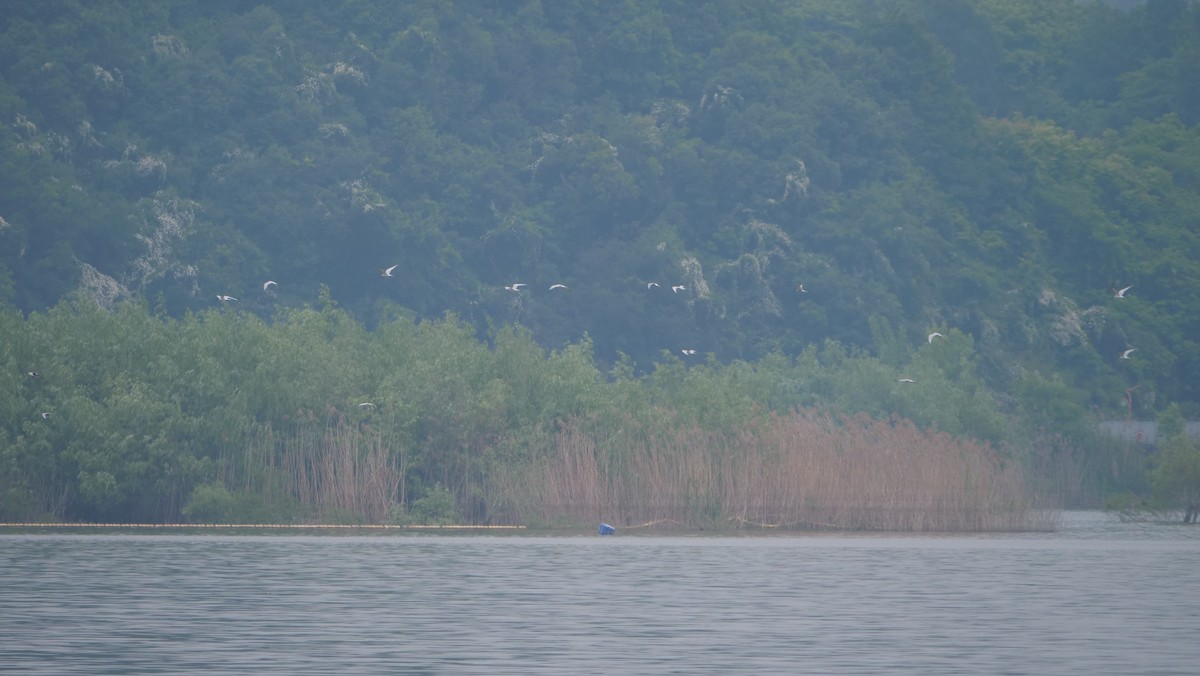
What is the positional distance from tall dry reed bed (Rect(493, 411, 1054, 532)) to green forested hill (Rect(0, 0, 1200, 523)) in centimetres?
1960

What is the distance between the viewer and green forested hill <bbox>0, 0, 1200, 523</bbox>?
5784cm

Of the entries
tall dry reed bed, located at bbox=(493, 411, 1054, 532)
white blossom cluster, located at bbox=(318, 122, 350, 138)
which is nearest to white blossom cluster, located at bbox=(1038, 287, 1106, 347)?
white blossom cluster, located at bbox=(318, 122, 350, 138)

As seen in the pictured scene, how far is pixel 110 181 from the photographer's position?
2277 inches

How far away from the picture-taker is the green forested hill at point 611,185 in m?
57.8

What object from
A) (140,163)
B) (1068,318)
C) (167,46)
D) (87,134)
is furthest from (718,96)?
(87,134)

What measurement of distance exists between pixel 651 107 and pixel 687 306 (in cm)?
893

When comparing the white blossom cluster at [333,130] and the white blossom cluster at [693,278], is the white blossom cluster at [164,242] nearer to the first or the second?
the white blossom cluster at [333,130]

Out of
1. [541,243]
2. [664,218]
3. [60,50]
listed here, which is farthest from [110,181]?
[664,218]

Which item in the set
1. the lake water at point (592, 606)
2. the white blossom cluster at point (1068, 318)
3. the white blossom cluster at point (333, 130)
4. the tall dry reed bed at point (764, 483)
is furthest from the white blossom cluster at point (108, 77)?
the white blossom cluster at point (1068, 318)

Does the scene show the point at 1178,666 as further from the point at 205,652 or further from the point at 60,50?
the point at 60,50

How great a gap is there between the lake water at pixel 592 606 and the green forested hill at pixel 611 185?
972 inches

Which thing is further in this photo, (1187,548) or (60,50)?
(60,50)

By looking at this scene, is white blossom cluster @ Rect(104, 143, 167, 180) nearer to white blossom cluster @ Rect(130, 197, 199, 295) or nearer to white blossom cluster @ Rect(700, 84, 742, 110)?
white blossom cluster @ Rect(130, 197, 199, 295)

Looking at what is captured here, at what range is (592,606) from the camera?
21734mm
